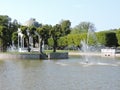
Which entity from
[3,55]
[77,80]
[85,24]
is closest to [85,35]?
[3,55]

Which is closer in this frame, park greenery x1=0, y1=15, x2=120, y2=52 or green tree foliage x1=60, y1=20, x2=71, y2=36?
park greenery x1=0, y1=15, x2=120, y2=52

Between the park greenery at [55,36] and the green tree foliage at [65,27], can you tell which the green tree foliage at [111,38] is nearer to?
the park greenery at [55,36]

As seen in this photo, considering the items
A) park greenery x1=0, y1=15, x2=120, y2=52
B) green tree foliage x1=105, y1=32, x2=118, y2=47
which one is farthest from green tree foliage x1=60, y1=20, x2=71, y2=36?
green tree foliage x1=105, y1=32, x2=118, y2=47

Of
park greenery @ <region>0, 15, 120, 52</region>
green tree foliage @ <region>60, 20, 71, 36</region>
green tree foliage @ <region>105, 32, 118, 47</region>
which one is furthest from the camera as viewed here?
green tree foliage @ <region>60, 20, 71, 36</region>

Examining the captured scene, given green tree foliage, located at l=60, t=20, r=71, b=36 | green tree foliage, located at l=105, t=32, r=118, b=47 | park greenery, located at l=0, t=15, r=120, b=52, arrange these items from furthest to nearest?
green tree foliage, located at l=60, t=20, r=71, b=36
green tree foliage, located at l=105, t=32, r=118, b=47
park greenery, located at l=0, t=15, r=120, b=52

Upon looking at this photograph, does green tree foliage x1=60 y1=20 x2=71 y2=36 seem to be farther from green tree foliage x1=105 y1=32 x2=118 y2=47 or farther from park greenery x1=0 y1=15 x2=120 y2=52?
green tree foliage x1=105 y1=32 x2=118 y2=47

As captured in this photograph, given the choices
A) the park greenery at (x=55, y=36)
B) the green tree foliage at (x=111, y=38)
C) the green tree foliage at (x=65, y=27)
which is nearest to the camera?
the park greenery at (x=55, y=36)

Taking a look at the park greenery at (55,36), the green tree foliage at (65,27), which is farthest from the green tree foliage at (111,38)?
the green tree foliage at (65,27)

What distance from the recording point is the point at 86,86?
2006 cm

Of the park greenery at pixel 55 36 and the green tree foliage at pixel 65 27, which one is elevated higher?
the green tree foliage at pixel 65 27

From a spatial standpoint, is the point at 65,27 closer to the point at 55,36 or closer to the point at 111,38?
the point at 55,36

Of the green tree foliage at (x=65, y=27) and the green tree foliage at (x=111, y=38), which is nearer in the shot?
the green tree foliage at (x=111, y=38)

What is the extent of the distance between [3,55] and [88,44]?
107 ft

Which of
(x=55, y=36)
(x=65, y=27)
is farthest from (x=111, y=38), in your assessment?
(x=65, y=27)
